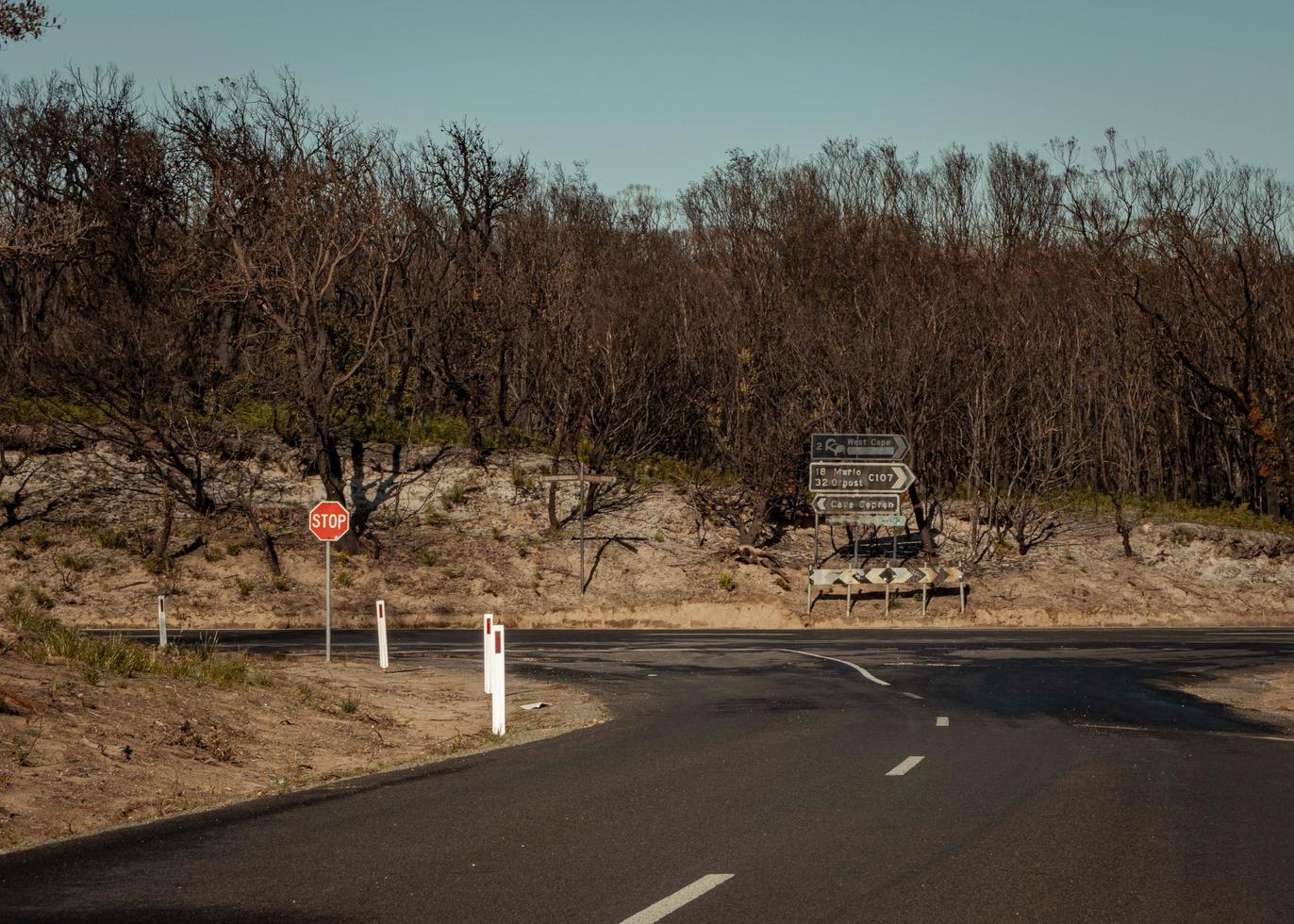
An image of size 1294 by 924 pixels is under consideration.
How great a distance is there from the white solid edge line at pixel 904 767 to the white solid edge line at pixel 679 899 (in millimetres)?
4520

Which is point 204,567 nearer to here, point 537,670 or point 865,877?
point 537,670

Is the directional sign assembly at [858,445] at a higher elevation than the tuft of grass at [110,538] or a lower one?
higher

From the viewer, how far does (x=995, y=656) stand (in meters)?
27.8

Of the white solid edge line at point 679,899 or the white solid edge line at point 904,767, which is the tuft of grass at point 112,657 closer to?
the white solid edge line at point 904,767

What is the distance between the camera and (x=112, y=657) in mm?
Answer: 16469

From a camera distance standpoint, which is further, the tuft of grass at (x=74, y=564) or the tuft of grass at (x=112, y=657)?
the tuft of grass at (x=74, y=564)

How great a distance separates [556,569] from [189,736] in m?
30.8

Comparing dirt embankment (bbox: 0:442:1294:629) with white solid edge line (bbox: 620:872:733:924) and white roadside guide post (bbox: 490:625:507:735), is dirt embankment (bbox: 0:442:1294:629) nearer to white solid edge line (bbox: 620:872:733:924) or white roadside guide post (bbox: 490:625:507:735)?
white roadside guide post (bbox: 490:625:507:735)

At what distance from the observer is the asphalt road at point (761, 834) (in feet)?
23.9

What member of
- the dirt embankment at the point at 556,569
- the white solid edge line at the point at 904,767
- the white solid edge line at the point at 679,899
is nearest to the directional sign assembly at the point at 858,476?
the dirt embankment at the point at 556,569

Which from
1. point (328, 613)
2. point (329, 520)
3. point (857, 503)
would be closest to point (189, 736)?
point (328, 613)

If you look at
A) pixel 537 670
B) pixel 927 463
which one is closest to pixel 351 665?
pixel 537 670

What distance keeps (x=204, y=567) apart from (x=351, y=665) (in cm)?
1916

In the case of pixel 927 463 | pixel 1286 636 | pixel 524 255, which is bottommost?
pixel 1286 636
